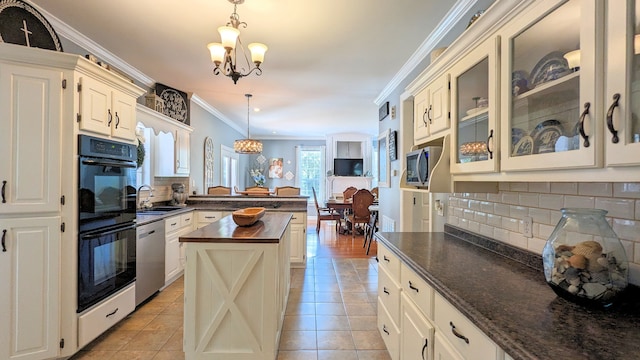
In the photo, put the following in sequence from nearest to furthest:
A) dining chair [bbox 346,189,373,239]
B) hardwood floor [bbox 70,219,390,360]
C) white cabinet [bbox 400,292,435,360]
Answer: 1. white cabinet [bbox 400,292,435,360]
2. hardwood floor [bbox 70,219,390,360]
3. dining chair [bbox 346,189,373,239]

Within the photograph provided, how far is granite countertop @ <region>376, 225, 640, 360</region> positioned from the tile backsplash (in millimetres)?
98

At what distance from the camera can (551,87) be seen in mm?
1116

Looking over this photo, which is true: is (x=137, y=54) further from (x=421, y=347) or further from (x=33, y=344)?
(x=421, y=347)

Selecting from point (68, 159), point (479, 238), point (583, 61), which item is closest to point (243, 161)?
point (68, 159)

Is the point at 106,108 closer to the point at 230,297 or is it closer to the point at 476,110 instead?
the point at 230,297

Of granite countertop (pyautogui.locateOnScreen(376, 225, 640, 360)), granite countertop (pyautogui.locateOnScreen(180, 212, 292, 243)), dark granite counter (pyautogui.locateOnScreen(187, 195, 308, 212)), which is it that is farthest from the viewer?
dark granite counter (pyautogui.locateOnScreen(187, 195, 308, 212))

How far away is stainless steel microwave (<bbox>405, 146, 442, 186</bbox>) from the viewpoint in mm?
1972

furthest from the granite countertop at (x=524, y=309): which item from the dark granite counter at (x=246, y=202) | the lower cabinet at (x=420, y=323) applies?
the dark granite counter at (x=246, y=202)

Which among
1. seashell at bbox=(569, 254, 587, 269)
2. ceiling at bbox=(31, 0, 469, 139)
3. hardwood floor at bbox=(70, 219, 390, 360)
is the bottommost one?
hardwood floor at bbox=(70, 219, 390, 360)

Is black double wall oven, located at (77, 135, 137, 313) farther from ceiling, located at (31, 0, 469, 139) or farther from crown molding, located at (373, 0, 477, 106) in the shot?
crown molding, located at (373, 0, 477, 106)

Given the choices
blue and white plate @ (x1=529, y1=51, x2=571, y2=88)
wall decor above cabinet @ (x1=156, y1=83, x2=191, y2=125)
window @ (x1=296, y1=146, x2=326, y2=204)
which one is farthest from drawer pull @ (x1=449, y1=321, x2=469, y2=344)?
window @ (x1=296, y1=146, x2=326, y2=204)

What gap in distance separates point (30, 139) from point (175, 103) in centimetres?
309

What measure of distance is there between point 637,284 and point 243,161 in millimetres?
8991

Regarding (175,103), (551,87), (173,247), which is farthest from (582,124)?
(175,103)
